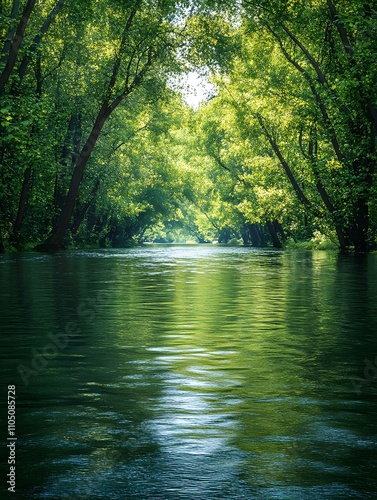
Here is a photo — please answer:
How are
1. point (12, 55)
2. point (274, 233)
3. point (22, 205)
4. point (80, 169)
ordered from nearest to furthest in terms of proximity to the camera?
point (12, 55)
point (80, 169)
point (22, 205)
point (274, 233)

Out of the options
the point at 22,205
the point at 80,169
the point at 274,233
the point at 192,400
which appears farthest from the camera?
the point at 274,233

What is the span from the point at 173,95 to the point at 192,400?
42627 millimetres

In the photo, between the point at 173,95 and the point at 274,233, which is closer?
the point at 173,95

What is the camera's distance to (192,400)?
7262 millimetres

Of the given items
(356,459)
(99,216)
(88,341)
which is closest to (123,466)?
(356,459)

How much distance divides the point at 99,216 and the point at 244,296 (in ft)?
183

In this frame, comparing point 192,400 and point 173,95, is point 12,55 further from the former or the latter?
point 192,400

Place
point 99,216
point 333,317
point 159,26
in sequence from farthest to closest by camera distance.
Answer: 1. point 99,216
2. point 159,26
3. point 333,317

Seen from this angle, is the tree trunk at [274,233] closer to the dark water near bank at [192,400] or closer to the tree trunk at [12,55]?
the tree trunk at [12,55]

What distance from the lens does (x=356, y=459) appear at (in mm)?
5398

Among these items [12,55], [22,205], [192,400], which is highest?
[12,55]

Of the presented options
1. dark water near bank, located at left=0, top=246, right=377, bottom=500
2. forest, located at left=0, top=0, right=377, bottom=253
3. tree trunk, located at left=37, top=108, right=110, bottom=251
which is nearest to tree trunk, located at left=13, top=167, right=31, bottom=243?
forest, located at left=0, top=0, right=377, bottom=253

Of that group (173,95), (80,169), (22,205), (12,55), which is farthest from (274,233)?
(12,55)

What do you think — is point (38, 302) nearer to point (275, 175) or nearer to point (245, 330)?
point (245, 330)
